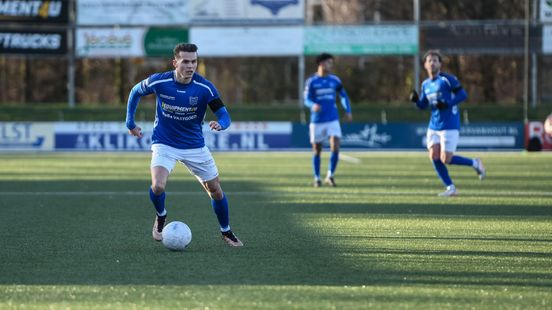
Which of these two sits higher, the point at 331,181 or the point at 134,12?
the point at 134,12

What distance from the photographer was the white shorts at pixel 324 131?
19.0 meters

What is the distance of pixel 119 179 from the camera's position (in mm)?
20844

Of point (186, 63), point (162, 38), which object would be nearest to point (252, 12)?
point (162, 38)

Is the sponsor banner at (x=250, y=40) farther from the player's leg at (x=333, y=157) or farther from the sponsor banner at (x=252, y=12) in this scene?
the player's leg at (x=333, y=157)

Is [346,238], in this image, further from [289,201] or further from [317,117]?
[317,117]

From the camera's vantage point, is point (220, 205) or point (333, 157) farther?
point (333, 157)

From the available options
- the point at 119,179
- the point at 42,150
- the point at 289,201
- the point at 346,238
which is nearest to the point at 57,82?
the point at 42,150

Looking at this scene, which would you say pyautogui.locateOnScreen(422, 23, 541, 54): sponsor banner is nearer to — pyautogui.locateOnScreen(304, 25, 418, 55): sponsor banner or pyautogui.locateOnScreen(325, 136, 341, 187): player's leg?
pyautogui.locateOnScreen(304, 25, 418, 55): sponsor banner

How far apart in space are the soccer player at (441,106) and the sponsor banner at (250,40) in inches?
959

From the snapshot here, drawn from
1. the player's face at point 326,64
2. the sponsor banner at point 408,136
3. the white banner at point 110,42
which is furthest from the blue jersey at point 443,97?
the white banner at point 110,42

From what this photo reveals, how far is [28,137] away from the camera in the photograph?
1348 inches

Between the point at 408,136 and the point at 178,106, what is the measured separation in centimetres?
2449

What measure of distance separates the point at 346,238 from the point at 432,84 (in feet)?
19.4

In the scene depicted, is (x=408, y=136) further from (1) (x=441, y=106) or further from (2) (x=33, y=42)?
(1) (x=441, y=106)
